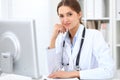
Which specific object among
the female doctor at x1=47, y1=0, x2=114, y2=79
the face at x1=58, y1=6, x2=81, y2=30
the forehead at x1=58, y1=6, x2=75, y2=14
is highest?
the forehead at x1=58, y1=6, x2=75, y2=14

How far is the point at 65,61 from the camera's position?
201cm

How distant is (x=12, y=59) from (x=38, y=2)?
2202mm

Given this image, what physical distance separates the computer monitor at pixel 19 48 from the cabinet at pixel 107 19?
172 centimetres

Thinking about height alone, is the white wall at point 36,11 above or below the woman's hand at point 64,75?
above

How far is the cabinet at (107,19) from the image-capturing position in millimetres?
2781

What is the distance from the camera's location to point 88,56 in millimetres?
1921

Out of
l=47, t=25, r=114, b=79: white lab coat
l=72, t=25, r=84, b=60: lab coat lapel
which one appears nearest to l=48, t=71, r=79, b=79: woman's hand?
l=47, t=25, r=114, b=79: white lab coat

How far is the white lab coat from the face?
79 mm

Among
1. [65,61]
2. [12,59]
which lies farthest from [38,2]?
[12,59]

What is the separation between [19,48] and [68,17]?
31.5 inches

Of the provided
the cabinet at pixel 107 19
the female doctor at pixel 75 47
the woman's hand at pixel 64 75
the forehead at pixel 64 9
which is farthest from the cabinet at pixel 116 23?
the woman's hand at pixel 64 75

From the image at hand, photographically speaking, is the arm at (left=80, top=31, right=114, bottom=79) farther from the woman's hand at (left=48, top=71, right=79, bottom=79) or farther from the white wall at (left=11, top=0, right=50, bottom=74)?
the white wall at (left=11, top=0, right=50, bottom=74)

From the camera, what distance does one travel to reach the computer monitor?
4.08 feet

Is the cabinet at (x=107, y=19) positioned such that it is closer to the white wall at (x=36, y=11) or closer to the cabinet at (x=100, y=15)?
the cabinet at (x=100, y=15)
